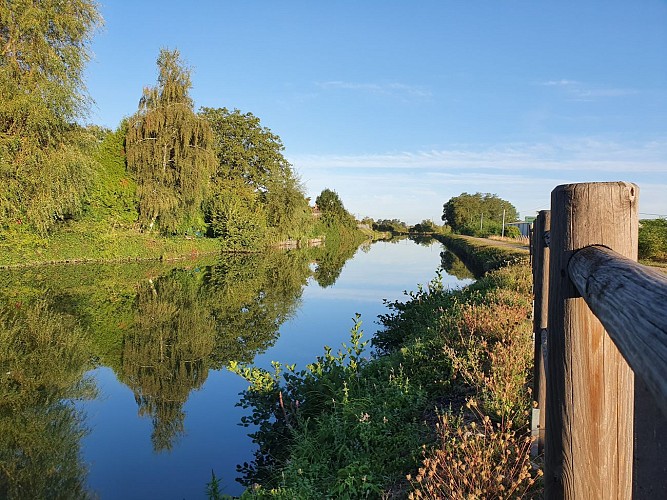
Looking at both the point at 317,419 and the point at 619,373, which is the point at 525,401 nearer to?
the point at 317,419

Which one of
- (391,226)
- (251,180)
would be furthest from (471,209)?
(251,180)

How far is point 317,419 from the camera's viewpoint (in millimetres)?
4941

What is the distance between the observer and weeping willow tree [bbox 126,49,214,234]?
25875mm

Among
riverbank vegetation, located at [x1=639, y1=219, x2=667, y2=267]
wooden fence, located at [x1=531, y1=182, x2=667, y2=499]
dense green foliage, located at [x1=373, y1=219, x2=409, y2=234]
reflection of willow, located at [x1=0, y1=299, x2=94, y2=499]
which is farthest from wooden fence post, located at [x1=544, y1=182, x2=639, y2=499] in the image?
dense green foliage, located at [x1=373, y1=219, x2=409, y2=234]

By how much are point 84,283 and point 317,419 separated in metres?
14.1

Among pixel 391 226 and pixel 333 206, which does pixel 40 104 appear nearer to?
pixel 333 206

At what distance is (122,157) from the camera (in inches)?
1057

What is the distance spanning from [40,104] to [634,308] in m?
21.1

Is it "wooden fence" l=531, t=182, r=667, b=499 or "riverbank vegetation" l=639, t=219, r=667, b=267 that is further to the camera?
"riverbank vegetation" l=639, t=219, r=667, b=267

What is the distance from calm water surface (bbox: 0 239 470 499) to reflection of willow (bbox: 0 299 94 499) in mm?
28

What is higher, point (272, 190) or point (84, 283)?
point (272, 190)

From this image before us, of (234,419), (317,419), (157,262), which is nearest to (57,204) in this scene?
(157,262)

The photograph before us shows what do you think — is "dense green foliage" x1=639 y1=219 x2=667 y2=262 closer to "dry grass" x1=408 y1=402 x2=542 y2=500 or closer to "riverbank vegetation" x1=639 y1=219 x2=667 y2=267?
"riverbank vegetation" x1=639 y1=219 x2=667 y2=267

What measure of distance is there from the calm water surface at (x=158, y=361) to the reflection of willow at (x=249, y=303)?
1.7 inches
